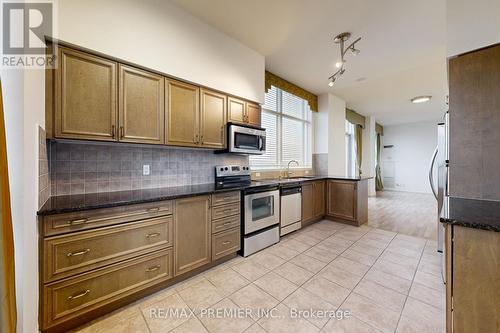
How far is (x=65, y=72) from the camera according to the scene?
1.55 metres

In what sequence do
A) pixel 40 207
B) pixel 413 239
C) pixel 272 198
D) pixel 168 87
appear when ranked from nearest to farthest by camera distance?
pixel 40 207 < pixel 168 87 < pixel 272 198 < pixel 413 239

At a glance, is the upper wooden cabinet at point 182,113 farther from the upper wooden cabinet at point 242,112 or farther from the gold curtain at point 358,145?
the gold curtain at point 358,145

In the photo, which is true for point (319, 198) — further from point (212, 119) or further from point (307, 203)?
point (212, 119)

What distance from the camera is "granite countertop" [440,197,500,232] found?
0.98 metres

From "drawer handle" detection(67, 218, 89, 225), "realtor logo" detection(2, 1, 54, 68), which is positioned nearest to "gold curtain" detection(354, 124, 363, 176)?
"drawer handle" detection(67, 218, 89, 225)

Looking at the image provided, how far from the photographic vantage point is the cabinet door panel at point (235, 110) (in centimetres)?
269

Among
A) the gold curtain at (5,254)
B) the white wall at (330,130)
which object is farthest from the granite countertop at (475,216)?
the white wall at (330,130)

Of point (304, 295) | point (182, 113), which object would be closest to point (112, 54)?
point (182, 113)

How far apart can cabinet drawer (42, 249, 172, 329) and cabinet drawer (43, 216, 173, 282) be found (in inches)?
2.5

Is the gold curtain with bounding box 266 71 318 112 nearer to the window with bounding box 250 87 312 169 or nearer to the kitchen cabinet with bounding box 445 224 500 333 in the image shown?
the window with bounding box 250 87 312 169

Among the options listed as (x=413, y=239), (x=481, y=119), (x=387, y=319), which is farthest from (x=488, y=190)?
(x=413, y=239)

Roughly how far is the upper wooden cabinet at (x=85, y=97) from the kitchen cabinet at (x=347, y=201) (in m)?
3.86

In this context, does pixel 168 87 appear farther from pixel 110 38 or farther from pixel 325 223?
pixel 325 223

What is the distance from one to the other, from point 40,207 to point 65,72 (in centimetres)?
106
